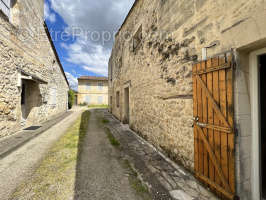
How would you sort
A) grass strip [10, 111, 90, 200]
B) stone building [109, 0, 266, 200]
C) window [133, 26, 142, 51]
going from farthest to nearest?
window [133, 26, 142, 51], grass strip [10, 111, 90, 200], stone building [109, 0, 266, 200]

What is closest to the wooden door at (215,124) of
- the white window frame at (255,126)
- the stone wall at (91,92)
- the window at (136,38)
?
the white window frame at (255,126)

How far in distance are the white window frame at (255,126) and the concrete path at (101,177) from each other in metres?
1.67

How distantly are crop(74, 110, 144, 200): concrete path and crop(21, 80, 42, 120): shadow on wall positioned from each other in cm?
496

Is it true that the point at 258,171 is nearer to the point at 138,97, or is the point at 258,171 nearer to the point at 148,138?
the point at 148,138

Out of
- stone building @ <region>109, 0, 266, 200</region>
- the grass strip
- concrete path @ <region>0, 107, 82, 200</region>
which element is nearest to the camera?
stone building @ <region>109, 0, 266, 200</region>

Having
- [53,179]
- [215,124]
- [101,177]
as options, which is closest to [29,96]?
[53,179]

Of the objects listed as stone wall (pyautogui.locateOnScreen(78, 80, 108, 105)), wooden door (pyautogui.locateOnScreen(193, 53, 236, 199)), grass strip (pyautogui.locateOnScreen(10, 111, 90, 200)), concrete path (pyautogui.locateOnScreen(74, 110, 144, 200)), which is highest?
stone wall (pyautogui.locateOnScreen(78, 80, 108, 105))

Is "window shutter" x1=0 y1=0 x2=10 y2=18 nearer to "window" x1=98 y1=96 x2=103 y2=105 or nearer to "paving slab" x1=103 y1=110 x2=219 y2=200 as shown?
"paving slab" x1=103 y1=110 x2=219 y2=200

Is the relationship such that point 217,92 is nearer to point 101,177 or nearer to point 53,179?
point 101,177

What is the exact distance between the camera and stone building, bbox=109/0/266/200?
1628 mm

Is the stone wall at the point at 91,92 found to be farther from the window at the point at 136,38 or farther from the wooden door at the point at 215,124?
the wooden door at the point at 215,124

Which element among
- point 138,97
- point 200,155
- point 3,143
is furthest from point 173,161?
point 3,143

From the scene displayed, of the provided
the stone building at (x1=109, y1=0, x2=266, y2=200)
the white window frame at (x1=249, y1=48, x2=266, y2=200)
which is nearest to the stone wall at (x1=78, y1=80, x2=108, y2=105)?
the stone building at (x1=109, y1=0, x2=266, y2=200)

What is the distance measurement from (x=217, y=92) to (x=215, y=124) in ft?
1.64
